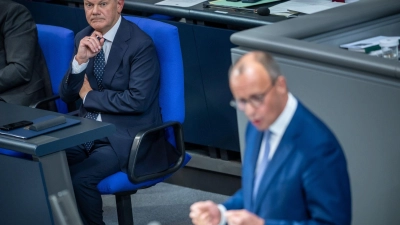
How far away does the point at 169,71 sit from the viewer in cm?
384

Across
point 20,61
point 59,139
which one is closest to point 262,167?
point 59,139

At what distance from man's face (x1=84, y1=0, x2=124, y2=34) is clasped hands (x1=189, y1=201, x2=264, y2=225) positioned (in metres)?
1.96

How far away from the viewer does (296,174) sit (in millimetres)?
2051

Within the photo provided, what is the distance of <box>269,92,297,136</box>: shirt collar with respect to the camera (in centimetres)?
207

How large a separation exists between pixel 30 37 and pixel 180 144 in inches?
40.9

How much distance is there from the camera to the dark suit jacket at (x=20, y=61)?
4355 mm

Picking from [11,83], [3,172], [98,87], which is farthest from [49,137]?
[11,83]

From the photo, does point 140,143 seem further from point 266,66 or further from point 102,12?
point 266,66

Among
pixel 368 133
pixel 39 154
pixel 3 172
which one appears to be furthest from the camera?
pixel 3 172

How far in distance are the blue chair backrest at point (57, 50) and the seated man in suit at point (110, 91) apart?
21 cm

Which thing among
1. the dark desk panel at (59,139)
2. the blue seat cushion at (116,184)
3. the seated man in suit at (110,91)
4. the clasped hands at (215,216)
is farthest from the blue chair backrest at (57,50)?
the clasped hands at (215,216)

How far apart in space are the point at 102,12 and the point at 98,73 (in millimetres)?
290

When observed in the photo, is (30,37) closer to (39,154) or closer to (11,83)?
(11,83)

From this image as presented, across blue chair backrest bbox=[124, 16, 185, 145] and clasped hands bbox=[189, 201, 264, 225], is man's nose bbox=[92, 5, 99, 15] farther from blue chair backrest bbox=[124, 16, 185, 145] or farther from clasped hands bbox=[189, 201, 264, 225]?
clasped hands bbox=[189, 201, 264, 225]
